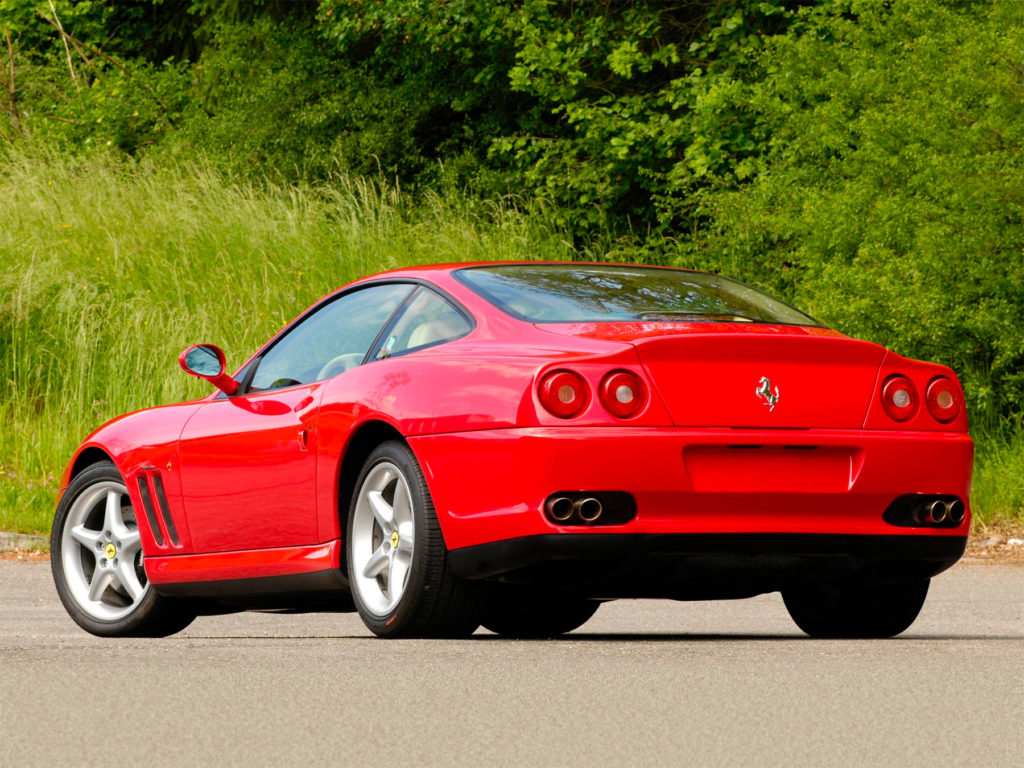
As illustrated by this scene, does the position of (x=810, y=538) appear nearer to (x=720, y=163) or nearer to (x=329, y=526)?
(x=329, y=526)

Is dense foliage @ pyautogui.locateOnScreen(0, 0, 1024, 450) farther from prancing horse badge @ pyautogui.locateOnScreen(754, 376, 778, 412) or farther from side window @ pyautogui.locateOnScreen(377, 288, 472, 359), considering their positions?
prancing horse badge @ pyautogui.locateOnScreen(754, 376, 778, 412)

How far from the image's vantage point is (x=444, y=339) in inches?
273

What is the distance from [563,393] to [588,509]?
401mm

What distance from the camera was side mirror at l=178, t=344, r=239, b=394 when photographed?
7633 millimetres

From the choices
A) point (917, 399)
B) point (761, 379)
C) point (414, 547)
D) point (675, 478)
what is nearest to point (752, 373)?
point (761, 379)

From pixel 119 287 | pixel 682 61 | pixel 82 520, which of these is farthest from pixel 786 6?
pixel 82 520

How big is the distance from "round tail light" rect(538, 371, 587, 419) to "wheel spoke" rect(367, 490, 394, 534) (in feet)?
2.72

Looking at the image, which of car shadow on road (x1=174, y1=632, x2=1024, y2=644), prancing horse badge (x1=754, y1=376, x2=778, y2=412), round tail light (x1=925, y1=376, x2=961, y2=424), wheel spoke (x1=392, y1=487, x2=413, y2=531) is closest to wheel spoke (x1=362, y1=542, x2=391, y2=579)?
wheel spoke (x1=392, y1=487, x2=413, y2=531)

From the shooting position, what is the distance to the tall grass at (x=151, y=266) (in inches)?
736

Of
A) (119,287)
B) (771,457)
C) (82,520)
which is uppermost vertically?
(771,457)

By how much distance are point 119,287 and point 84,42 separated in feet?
53.4

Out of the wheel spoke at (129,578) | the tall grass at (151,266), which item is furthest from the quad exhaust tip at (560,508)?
the tall grass at (151,266)

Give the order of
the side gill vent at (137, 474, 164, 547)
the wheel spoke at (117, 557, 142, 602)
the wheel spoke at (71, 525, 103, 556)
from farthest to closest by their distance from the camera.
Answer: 1. the wheel spoke at (71, 525, 103, 556)
2. the wheel spoke at (117, 557, 142, 602)
3. the side gill vent at (137, 474, 164, 547)

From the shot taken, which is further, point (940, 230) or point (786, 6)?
point (786, 6)
